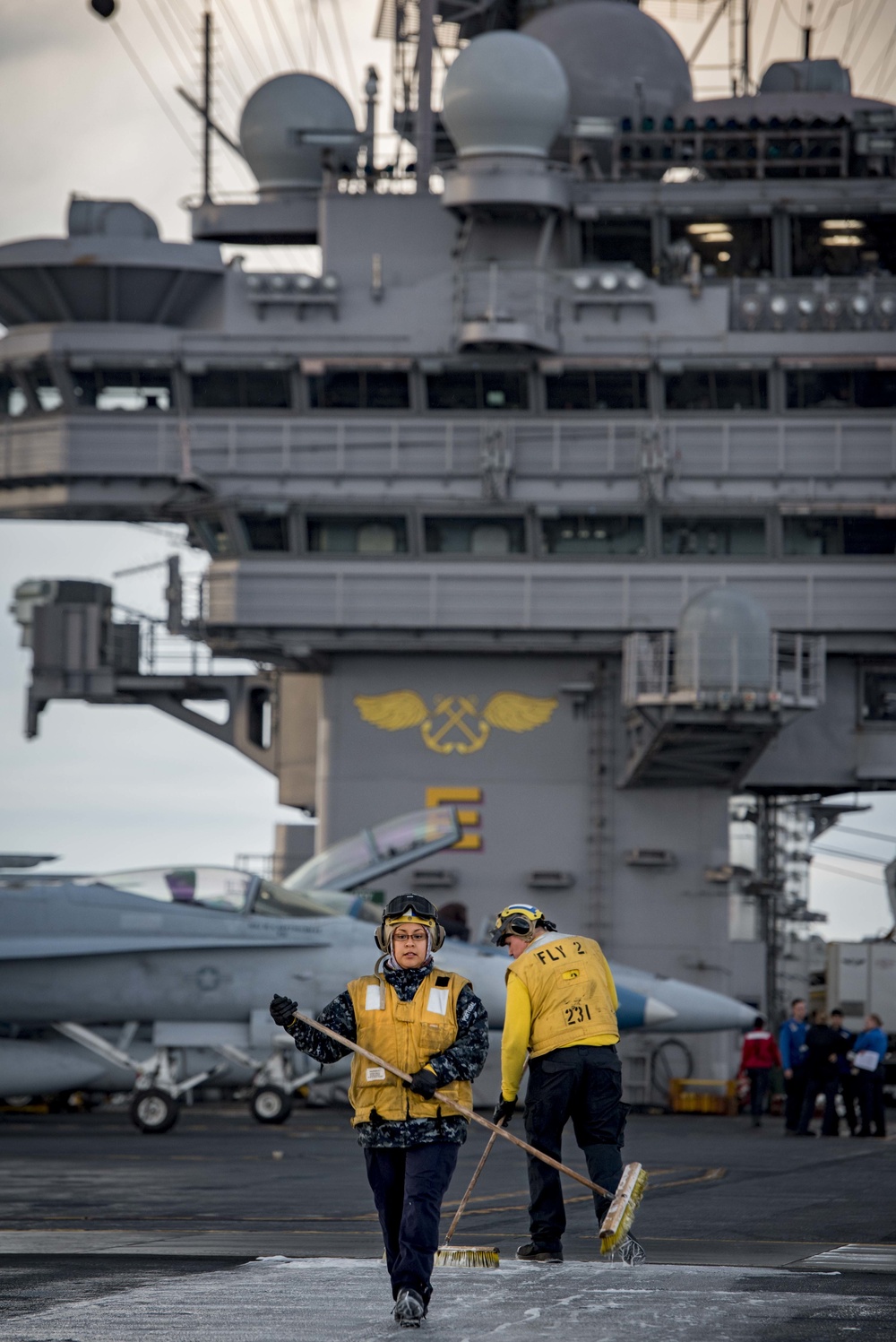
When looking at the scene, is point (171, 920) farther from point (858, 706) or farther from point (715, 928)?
point (858, 706)

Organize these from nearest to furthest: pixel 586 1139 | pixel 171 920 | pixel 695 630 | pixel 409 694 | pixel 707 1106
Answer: pixel 586 1139 < pixel 171 920 < pixel 695 630 < pixel 707 1106 < pixel 409 694

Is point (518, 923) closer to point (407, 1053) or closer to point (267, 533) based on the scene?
point (407, 1053)

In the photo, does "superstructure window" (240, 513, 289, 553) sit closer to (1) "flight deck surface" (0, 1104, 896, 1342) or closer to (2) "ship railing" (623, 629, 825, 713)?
(2) "ship railing" (623, 629, 825, 713)

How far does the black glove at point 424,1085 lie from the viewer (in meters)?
7.12

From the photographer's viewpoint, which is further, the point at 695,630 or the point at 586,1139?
the point at 695,630

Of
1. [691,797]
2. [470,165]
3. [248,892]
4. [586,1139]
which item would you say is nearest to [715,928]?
[691,797]

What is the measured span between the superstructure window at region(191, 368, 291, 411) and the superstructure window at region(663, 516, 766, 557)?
22.2 feet

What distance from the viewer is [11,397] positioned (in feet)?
105

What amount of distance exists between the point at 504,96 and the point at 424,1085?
82.2ft

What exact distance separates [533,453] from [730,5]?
1152cm

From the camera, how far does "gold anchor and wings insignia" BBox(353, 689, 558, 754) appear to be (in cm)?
3102

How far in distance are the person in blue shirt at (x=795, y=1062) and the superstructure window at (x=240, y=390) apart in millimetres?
13216

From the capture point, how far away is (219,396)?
3108 cm

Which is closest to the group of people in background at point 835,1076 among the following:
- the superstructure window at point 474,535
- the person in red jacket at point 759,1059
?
the person in red jacket at point 759,1059
